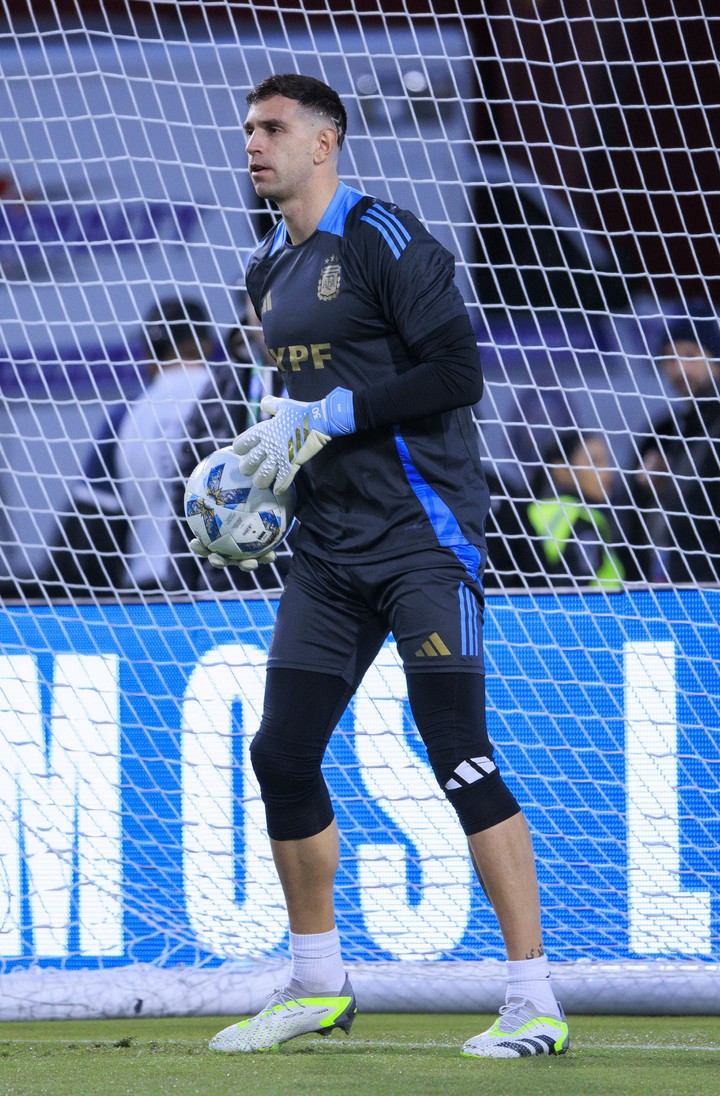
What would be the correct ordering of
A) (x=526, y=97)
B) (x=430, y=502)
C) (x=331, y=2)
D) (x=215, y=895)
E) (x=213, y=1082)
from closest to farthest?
(x=213, y=1082) → (x=430, y=502) → (x=215, y=895) → (x=331, y=2) → (x=526, y=97)

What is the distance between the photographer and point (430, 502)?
8.21 ft

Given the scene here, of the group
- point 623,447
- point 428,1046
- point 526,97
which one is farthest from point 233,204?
point 428,1046

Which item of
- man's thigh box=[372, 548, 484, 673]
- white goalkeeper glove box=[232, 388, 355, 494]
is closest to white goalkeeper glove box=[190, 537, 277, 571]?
white goalkeeper glove box=[232, 388, 355, 494]

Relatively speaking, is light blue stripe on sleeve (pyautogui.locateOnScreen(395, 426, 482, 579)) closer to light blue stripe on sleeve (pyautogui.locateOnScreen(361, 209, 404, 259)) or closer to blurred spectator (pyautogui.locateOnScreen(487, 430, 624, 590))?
light blue stripe on sleeve (pyautogui.locateOnScreen(361, 209, 404, 259))

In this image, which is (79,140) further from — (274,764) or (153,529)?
(274,764)

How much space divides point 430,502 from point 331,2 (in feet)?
8.77

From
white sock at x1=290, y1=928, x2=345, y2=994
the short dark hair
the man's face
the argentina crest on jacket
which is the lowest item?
white sock at x1=290, y1=928, x2=345, y2=994

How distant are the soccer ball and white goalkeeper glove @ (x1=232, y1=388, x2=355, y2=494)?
0.06m

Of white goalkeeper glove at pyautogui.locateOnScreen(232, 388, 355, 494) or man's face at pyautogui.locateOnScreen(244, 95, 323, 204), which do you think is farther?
man's face at pyautogui.locateOnScreen(244, 95, 323, 204)

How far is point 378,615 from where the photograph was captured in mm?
2586

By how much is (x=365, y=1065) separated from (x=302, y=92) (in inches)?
66.1

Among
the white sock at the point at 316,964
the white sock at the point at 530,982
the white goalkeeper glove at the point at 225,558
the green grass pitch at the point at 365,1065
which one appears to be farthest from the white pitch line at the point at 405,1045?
the white goalkeeper glove at the point at 225,558

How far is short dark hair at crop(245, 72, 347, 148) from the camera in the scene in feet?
8.50

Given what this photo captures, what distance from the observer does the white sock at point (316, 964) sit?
A: 2.58m
